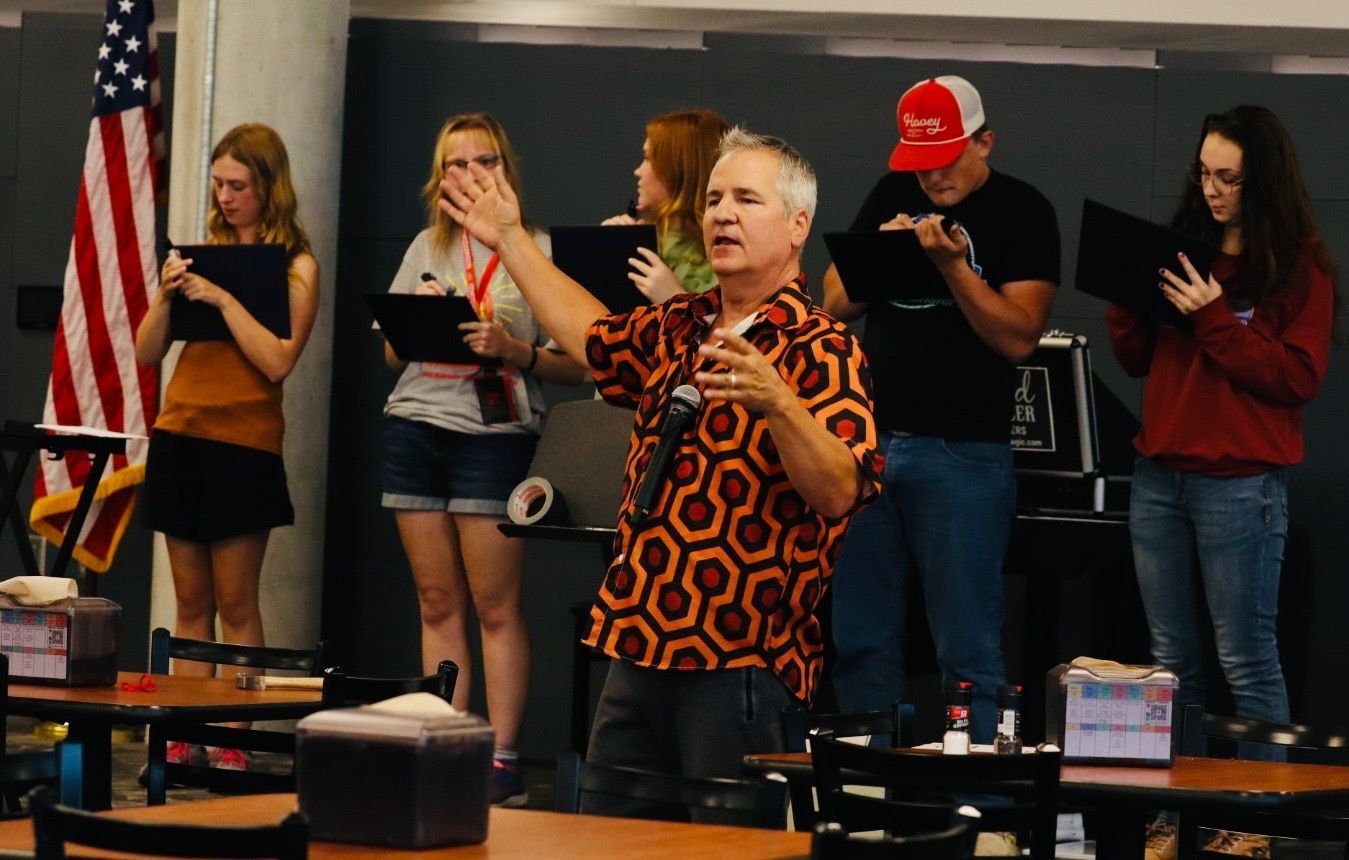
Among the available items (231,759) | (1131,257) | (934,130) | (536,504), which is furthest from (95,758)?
(1131,257)

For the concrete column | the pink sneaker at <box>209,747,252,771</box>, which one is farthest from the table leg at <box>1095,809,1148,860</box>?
the concrete column

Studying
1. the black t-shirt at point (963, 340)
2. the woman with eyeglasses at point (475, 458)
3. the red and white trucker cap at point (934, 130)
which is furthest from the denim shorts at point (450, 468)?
the red and white trucker cap at point (934, 130)

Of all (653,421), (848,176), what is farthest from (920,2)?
(653,421)

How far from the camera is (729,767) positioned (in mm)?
3074

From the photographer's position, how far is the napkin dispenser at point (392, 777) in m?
2.25

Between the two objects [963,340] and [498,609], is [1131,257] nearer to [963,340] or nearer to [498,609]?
[963,340]

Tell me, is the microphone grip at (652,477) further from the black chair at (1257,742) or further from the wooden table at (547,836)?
the black chair at (1257,742)

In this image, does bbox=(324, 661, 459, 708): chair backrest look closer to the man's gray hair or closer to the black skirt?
the man's gray hair

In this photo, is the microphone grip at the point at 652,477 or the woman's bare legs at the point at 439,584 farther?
the woman's bare legs at the point at 439,584

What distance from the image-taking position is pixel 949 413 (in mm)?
4539

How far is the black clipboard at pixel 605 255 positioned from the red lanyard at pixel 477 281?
934 mm

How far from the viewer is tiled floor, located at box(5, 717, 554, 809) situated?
5.63 metres

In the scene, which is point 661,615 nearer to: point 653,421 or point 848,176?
point 653,421

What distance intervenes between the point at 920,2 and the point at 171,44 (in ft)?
8.82
